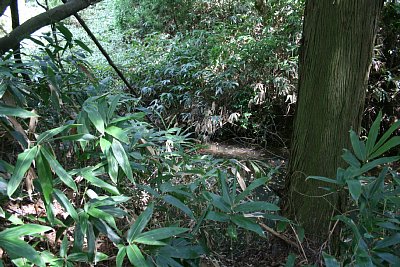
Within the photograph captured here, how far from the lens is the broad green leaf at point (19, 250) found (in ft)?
2.61

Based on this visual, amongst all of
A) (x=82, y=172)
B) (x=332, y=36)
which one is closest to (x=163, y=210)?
(x=82, y=172)

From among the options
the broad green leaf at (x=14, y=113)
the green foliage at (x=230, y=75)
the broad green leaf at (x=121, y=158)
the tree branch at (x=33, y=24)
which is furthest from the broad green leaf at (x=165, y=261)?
the green foliage at (x=230, y=75)

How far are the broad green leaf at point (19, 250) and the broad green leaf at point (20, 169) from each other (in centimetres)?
11

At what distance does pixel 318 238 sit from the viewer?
4.65 ft

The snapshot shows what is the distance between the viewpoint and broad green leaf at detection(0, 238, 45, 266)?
796mm

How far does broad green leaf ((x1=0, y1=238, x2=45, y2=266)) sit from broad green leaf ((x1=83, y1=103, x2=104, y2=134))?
360mm

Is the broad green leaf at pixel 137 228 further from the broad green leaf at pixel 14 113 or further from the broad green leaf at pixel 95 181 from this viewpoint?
the broad green leaf at pixel 14 113

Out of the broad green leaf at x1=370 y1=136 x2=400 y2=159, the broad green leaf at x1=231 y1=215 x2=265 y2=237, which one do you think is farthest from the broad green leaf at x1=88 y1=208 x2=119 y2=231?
the broad green leaf at x1=370 y1=136 x2=400 y2=159

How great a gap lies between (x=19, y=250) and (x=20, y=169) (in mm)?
185

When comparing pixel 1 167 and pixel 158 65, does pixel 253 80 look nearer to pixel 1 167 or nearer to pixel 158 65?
pixel 158 65

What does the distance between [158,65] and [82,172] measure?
5050 millimetres

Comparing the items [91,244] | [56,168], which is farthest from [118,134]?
[91,244]

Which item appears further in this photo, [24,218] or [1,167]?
[24,218]

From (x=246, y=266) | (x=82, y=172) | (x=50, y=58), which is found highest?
(x=50, y=58)
